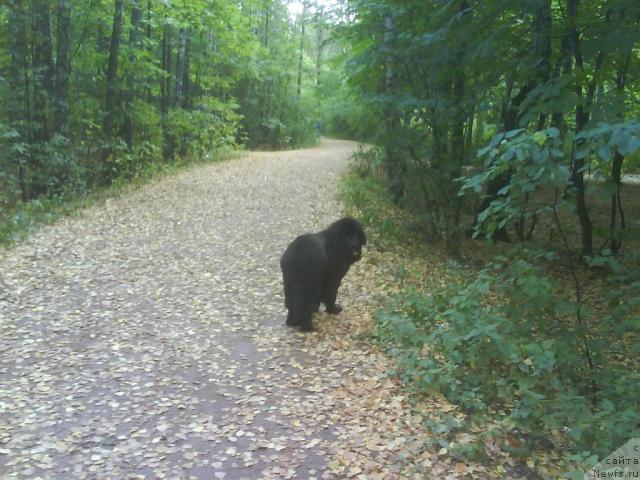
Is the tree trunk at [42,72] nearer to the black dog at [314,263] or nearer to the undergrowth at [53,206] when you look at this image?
the undergrowth at [53,206]

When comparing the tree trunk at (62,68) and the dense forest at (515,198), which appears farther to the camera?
the tree trunk at (62,68)

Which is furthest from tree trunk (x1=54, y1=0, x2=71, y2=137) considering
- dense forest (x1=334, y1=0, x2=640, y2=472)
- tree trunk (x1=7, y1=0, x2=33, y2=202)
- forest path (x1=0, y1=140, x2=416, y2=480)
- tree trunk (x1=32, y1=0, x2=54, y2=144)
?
dense forest (x1=334, y1=0, x2=640, y2=472)

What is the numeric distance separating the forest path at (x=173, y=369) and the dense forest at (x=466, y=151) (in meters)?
0.88

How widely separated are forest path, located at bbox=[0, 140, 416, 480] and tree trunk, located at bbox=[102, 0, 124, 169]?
5.83 metres

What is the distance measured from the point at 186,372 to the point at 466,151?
279 inches

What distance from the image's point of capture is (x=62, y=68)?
44.4 feet

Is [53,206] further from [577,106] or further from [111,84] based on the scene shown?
[577,106]

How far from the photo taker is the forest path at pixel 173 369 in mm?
4223

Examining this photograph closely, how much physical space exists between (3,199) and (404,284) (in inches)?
418

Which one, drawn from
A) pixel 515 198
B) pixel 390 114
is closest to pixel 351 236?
pixel 515 198

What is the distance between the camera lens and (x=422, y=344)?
5680 mm

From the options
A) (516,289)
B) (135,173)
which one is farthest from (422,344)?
(135,173)

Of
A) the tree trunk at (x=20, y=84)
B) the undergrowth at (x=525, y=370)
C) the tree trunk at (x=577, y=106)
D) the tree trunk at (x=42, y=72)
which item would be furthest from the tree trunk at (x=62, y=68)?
the tree trunk at (x=577, y=106)

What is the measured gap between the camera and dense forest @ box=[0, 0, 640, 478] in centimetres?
459
